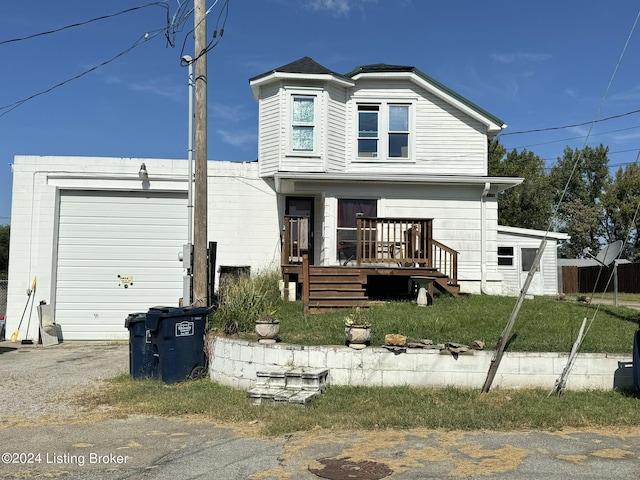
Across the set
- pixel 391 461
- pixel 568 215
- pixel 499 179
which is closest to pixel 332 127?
pixel 499 179

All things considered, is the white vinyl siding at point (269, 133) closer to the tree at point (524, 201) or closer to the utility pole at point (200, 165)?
the utility pole at point (200, 165)

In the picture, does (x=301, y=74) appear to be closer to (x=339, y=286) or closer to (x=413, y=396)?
(x=339, y=286)

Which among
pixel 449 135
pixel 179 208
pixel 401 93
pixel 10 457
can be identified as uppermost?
pixel 401 93

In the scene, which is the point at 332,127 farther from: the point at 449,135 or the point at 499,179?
the point at 499,179

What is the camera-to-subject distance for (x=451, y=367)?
292 inches

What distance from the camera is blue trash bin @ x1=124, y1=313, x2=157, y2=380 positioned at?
8.30 m

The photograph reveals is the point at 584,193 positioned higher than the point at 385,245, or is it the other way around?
the point at 584,193

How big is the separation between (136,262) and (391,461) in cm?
1061

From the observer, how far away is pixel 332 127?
47.1 feet

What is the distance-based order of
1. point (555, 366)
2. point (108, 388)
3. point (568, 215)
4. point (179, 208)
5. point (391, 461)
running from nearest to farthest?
point (391, 461) → point (555, 366) → point (108, 388) → point (179, 208) → point (568, 215)

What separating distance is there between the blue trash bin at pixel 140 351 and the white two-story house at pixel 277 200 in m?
5.15

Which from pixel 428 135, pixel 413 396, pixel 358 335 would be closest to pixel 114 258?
pixel 358 335

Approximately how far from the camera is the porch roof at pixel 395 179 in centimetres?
1338

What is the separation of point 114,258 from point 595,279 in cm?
2427
